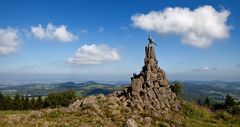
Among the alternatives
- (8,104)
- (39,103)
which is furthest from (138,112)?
(8,104)

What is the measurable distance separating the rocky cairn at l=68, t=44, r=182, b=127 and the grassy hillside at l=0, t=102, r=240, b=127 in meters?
0.13

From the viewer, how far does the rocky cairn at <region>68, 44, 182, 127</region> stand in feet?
114

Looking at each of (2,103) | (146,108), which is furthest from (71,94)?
(146,108)

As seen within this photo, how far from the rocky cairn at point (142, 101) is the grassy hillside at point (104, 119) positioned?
0.13 meters

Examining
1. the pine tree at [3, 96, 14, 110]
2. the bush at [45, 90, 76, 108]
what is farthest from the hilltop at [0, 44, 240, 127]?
the pine tree at [3, 96, 14, 110]

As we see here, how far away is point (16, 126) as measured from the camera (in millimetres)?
29000

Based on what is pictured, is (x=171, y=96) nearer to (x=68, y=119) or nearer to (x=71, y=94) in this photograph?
(x=68, y=119)

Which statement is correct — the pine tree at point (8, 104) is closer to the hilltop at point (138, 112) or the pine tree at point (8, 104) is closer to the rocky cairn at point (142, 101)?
the hilltop at point (138, 112)

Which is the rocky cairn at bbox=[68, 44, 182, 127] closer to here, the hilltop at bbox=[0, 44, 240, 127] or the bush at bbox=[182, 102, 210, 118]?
the hilltop at bbox=[0, 44, 240, 127]

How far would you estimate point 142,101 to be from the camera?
3878 cm

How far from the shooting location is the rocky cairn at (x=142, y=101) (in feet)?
114

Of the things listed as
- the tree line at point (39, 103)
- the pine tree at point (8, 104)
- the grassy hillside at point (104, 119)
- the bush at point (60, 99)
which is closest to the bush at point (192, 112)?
the grassy hillside at point (104, 119)

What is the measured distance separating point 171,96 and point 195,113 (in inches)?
172

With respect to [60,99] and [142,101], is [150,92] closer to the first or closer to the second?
[142,101]
